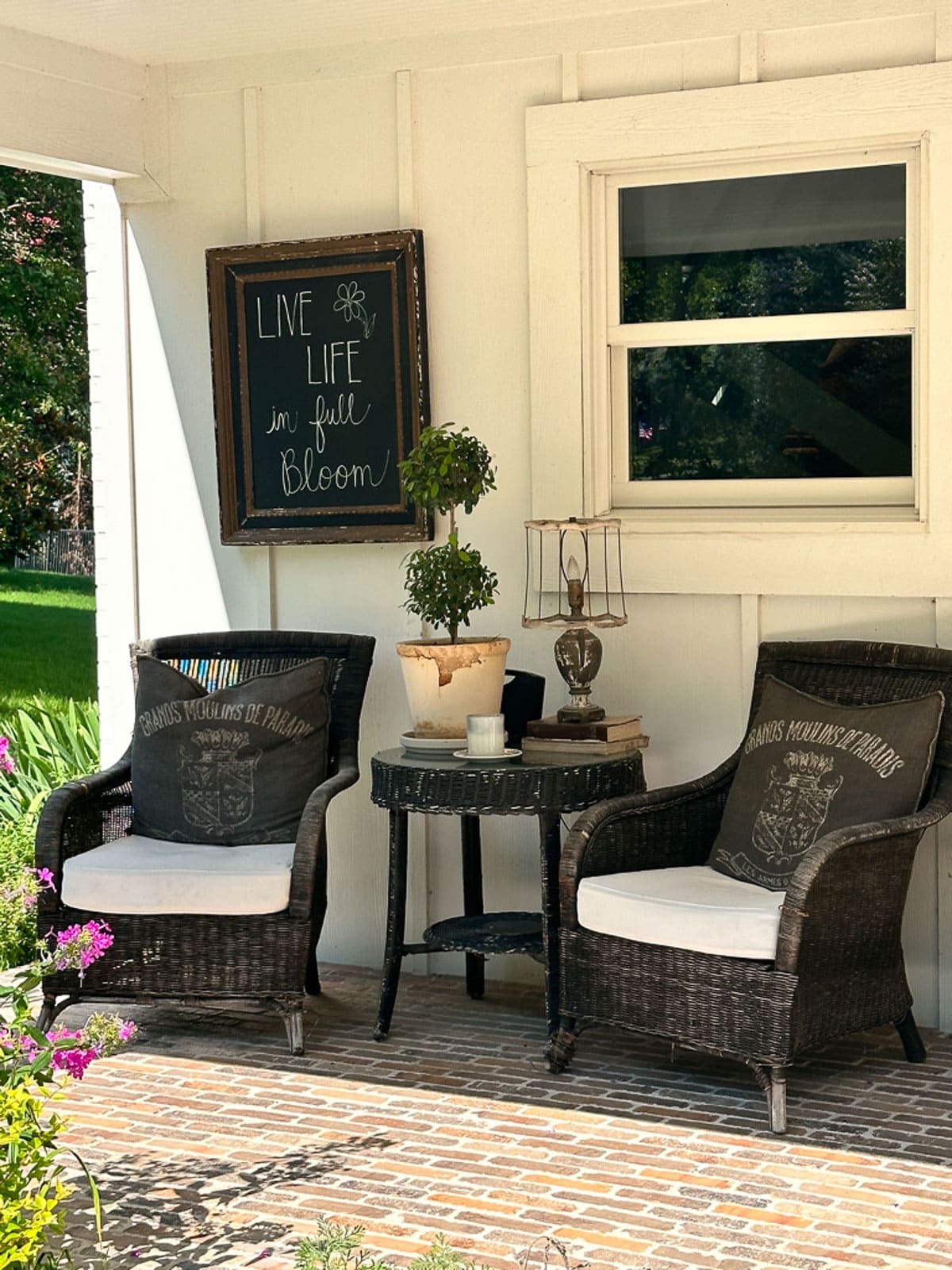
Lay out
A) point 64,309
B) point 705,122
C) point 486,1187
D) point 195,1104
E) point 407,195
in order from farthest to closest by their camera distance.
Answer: point 64,309, point 407,195, point 705,122, point 195,1104, point 486,1187

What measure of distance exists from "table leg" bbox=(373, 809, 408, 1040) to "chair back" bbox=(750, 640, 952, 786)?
37.2 inches

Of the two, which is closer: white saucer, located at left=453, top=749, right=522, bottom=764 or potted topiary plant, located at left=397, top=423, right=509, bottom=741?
white saucer, located at left=453, top=749, right=522, bottom=764

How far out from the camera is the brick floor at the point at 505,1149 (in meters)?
3.11

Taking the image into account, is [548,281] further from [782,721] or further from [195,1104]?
[195,1104]

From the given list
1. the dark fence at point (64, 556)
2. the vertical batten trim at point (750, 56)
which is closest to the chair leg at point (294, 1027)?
the vertical batten trim at point (750, 56)

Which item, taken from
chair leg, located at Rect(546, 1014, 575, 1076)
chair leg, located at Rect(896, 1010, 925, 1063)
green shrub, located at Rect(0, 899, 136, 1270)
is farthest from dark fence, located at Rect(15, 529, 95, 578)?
green shrub, located at Rect(0, 899, 136, 1270)

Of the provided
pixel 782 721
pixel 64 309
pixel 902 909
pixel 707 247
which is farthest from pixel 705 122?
pixel 64 309

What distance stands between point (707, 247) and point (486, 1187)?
2.56m

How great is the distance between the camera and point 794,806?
403 cm

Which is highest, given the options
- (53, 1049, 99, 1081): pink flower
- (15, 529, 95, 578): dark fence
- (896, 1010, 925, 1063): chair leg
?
(15, 529, 95, 578): dark fence

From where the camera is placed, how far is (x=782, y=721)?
4160mm

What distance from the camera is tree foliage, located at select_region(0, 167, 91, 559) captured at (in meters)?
11.1

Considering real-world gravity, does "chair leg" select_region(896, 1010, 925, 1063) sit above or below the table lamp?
below

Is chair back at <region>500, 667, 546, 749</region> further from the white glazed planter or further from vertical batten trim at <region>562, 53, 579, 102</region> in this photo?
vertical batten trim at <region>562, 53, 579, 102</region>
